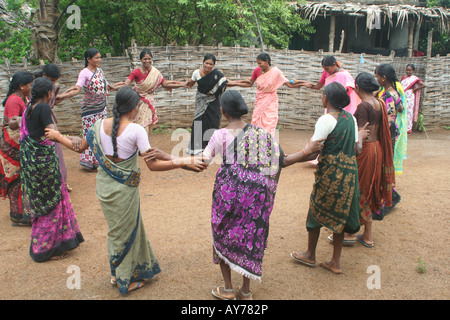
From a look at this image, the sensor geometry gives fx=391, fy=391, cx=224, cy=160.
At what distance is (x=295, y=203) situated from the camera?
5.47m

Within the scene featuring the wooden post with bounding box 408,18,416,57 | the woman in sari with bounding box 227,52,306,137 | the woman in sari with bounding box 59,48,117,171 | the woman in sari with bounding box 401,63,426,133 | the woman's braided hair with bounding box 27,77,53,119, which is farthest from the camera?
the wooden post with bounding box 408,18,416,57

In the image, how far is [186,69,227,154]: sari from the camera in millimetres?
6809

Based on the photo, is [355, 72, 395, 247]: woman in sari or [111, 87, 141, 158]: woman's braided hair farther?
Answer: [355, 72, 395, 247]: woman in sari

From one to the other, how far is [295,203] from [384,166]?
5.10ft

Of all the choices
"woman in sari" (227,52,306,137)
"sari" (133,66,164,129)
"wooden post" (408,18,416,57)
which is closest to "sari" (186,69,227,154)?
"woman in sari" (227,52,306,137)

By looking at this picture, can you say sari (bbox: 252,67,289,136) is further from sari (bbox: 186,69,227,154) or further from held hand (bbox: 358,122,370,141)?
held hand (bbox: 358,122,370,141)

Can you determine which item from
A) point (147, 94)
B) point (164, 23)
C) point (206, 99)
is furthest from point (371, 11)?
point (147, 94)

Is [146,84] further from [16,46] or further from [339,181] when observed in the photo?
[16,46]

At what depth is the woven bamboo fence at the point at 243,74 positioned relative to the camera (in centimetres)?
883

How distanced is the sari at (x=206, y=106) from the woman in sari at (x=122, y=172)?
3.75 meters

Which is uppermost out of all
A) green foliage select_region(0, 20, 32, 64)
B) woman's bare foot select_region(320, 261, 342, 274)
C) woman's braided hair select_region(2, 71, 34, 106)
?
green foliage select_region(0, 20, 32, 64)

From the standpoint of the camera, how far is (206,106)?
7.05 metres

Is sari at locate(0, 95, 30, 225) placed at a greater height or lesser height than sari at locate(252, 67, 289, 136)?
lesser

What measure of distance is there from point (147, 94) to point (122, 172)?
412cm
